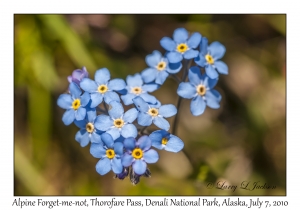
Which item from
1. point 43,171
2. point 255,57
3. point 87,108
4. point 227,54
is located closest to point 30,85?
point 43,171

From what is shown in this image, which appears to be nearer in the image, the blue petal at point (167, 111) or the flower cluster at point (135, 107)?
the flower cluster at point (135, 107)

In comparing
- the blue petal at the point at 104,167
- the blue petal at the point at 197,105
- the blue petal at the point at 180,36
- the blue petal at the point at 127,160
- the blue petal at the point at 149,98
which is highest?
the blue petal at the point at 180,36

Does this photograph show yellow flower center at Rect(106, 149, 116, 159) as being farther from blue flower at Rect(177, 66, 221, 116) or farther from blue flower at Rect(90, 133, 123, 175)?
blue flower at Rect(177, 66, 221, 116)

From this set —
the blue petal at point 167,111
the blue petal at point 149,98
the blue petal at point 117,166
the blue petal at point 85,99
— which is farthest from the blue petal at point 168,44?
the blue petal at point 117,166

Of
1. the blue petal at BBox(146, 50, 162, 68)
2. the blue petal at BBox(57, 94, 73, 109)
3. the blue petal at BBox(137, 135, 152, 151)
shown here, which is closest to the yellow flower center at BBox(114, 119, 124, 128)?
the blue petal at BBox(137, 135, 152, 151)

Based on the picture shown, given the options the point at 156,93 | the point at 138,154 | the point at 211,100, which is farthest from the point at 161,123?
the point at 156,93

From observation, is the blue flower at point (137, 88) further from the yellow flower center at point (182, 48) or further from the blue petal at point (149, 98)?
the yellow flower center at point (182, 48)

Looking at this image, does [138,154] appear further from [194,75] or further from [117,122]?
[194,75]
